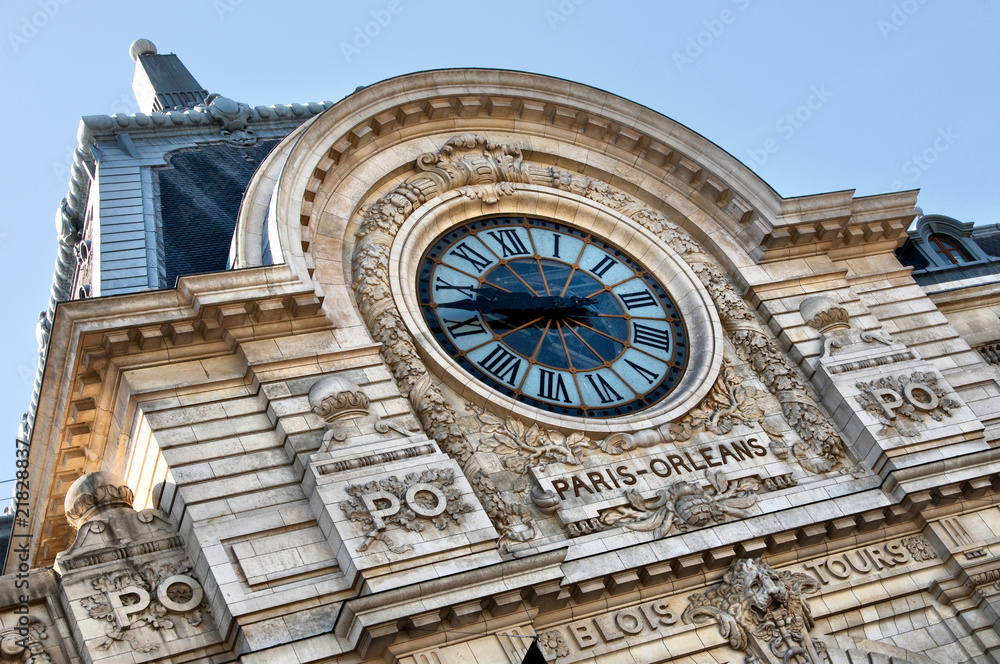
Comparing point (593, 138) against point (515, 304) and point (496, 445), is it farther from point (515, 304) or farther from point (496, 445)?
point (496, 445)

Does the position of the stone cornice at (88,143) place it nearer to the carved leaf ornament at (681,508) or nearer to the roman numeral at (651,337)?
the roman numeral at (651,337)

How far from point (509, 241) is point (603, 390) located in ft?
9.29

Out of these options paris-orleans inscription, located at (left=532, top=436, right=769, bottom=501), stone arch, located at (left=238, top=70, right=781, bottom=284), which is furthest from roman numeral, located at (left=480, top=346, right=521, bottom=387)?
stone arch, located at (left=238, top=70, right=781, bottom=284)

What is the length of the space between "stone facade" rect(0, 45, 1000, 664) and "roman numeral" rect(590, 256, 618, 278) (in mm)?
301

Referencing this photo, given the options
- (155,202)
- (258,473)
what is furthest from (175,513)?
(155,202)

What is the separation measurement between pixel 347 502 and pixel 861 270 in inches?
376

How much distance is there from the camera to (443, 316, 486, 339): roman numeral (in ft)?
59.2

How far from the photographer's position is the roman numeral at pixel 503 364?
1764 centimetres

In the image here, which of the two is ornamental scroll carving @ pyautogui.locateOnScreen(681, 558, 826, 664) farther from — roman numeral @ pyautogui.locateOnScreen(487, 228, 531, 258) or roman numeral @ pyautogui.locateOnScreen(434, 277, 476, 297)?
roman numeral @ pyautogui.locateOnScreen(487, 228, 531, 258)

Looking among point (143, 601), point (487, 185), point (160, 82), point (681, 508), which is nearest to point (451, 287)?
point (487, 185)

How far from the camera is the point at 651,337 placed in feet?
61.8

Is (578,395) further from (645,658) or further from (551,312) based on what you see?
(645,658)

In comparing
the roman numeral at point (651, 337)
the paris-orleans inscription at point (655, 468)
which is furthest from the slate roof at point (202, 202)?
the paris-orleans inscription at point (655, 468)

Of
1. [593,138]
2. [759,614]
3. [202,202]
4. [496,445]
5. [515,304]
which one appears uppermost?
[202,202]
